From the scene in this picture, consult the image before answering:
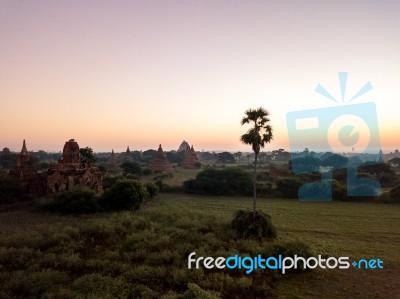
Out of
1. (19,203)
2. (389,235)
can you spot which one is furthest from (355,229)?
(19,203)

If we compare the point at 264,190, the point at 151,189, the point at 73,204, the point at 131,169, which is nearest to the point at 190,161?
the point at 131,169

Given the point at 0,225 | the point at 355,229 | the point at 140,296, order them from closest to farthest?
the point at 140,296, the point at 0,225, the point at 355,229

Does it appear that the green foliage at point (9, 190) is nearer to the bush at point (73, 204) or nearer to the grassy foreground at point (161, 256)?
the grassy foreground at point (161, 256)

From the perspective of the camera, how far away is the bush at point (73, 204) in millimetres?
26156

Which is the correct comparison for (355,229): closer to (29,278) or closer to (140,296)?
(140,296)

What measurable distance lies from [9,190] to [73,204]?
25.7ft

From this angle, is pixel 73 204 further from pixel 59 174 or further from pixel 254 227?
pixel 254 227

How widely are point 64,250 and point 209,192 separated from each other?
31.5m

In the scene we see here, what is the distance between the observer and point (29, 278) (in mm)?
12445

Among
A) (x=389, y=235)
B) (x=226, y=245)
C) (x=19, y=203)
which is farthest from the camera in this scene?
(x=19, y=203)

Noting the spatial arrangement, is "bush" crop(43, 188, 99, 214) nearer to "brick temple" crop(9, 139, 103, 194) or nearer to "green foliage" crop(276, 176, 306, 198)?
"brick temple" crop(9, 139, 103, 194)

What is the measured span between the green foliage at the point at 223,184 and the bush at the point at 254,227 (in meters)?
24.5

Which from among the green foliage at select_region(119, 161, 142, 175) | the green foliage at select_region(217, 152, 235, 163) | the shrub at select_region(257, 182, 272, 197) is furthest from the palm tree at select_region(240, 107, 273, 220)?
the green foliage at select_region(217, 152, 235, 163)

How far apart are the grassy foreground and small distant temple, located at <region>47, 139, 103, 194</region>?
5.57 metres
